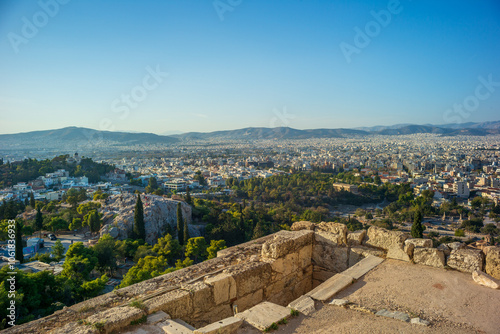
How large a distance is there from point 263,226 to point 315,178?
1160 inches

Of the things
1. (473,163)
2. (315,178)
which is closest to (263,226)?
(315,178)

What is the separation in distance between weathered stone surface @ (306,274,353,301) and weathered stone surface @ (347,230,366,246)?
1.26 metres

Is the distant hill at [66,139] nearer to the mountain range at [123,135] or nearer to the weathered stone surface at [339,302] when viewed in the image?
the mountain range at [123,135]

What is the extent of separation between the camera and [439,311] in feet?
10.2

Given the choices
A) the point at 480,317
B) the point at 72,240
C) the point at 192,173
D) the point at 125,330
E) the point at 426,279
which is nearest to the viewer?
the point at 125,330

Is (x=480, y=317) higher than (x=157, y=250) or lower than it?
higher

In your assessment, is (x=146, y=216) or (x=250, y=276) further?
(x=146, y=216)

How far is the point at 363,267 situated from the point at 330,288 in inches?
33.2

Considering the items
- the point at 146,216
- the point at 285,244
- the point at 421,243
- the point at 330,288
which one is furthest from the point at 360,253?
the point at 146,216

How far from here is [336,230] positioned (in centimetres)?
520

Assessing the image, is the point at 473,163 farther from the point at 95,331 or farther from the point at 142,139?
the point at 142,139

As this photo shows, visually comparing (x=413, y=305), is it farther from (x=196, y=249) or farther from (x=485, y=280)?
(x=196, y=249)

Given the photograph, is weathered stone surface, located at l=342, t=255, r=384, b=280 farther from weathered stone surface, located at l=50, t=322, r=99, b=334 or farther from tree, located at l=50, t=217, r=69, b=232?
tree, located at l=50, t=217, r=69, b=232

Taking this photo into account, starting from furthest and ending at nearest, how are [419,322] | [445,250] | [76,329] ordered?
[445,250] < [419,322] < [76,329]
